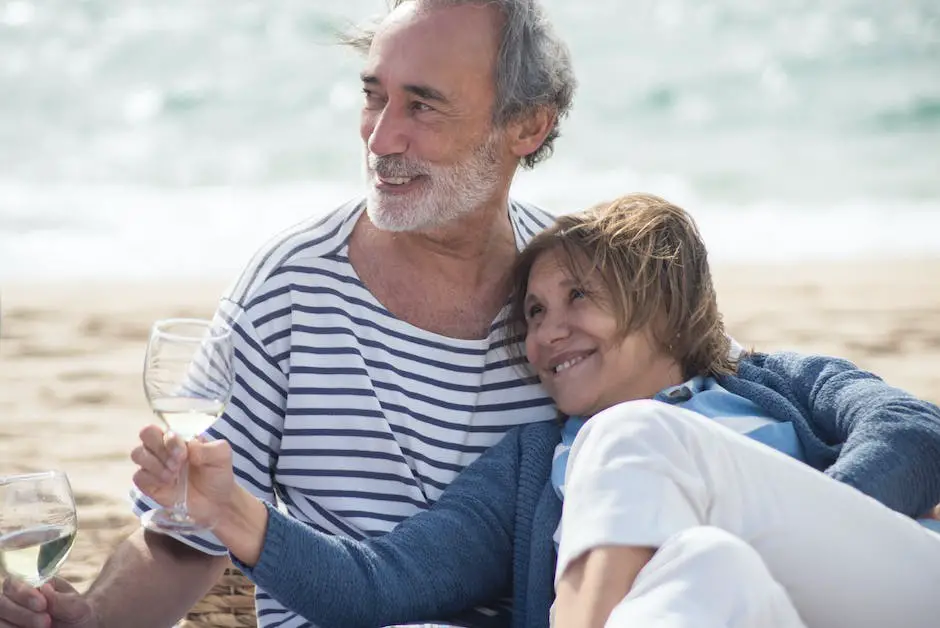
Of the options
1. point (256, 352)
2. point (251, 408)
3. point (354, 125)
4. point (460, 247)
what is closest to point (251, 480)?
point (251, 408)

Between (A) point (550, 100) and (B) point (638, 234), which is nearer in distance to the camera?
(B) point (638, 234)

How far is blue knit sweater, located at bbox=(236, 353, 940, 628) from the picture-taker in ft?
8.61

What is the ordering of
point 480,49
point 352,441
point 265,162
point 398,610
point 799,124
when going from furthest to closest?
point 799,124 < point 265,162 < point 480,49 < point 352,441 < point 398,610

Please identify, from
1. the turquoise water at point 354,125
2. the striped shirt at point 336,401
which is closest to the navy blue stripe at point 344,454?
the striped shirt at point 336,401

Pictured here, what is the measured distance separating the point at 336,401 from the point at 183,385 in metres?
0.73

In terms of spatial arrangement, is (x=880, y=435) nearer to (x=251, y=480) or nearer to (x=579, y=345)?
(x=579, y=345)

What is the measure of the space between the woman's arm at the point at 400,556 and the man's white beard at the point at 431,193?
520mm

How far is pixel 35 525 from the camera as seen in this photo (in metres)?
2.46

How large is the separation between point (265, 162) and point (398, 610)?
10051 millimetres

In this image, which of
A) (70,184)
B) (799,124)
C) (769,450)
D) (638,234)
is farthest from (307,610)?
(799,124)

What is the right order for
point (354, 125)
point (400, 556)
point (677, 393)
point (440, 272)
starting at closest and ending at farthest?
point (400, 556) → point (677, 393) → point (440, 272) → point (354, 125)

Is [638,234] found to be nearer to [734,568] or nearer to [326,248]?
[326,248]

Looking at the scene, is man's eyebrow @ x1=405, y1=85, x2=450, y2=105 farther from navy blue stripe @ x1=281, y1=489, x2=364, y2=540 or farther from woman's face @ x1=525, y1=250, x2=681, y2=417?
navy blue stripe @ x1=281, y1=489, x2=364, y2=540

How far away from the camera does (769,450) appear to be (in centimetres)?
253
